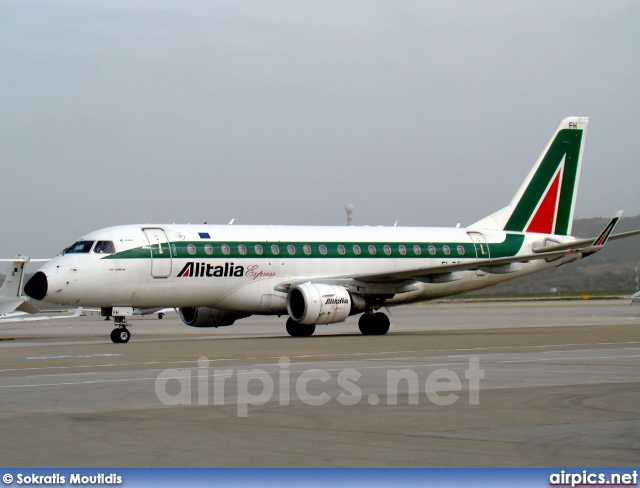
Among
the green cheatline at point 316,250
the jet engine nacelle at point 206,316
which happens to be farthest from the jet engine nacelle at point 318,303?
the jet engine nacelle at point 206,316

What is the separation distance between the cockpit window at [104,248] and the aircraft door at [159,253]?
1.17 m

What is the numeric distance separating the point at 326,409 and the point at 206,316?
22090 mm

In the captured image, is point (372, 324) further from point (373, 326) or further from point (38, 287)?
point (38, 287)

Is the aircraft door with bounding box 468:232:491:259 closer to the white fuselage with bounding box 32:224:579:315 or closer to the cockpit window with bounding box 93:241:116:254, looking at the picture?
the white fuselage with bounding box 32:224:579:315

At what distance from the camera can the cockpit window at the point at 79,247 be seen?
97.7 feet

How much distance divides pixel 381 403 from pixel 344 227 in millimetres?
22909

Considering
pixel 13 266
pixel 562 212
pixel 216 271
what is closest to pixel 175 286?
pixel 216 271

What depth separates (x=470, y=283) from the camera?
37.2 m

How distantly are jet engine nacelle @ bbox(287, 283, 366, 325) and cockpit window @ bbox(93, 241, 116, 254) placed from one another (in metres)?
5.65

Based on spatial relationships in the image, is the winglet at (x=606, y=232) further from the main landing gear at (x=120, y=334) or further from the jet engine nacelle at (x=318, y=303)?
the main landing gear at (x=120, y=334)

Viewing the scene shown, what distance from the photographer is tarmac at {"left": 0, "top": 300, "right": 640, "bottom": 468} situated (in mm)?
9094

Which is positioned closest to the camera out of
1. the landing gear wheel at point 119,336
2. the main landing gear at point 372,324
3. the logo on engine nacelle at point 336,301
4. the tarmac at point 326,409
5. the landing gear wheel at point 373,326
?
the tarmac at point 326,409

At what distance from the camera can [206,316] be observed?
111ft

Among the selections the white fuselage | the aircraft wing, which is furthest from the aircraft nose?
the aircraft wing
